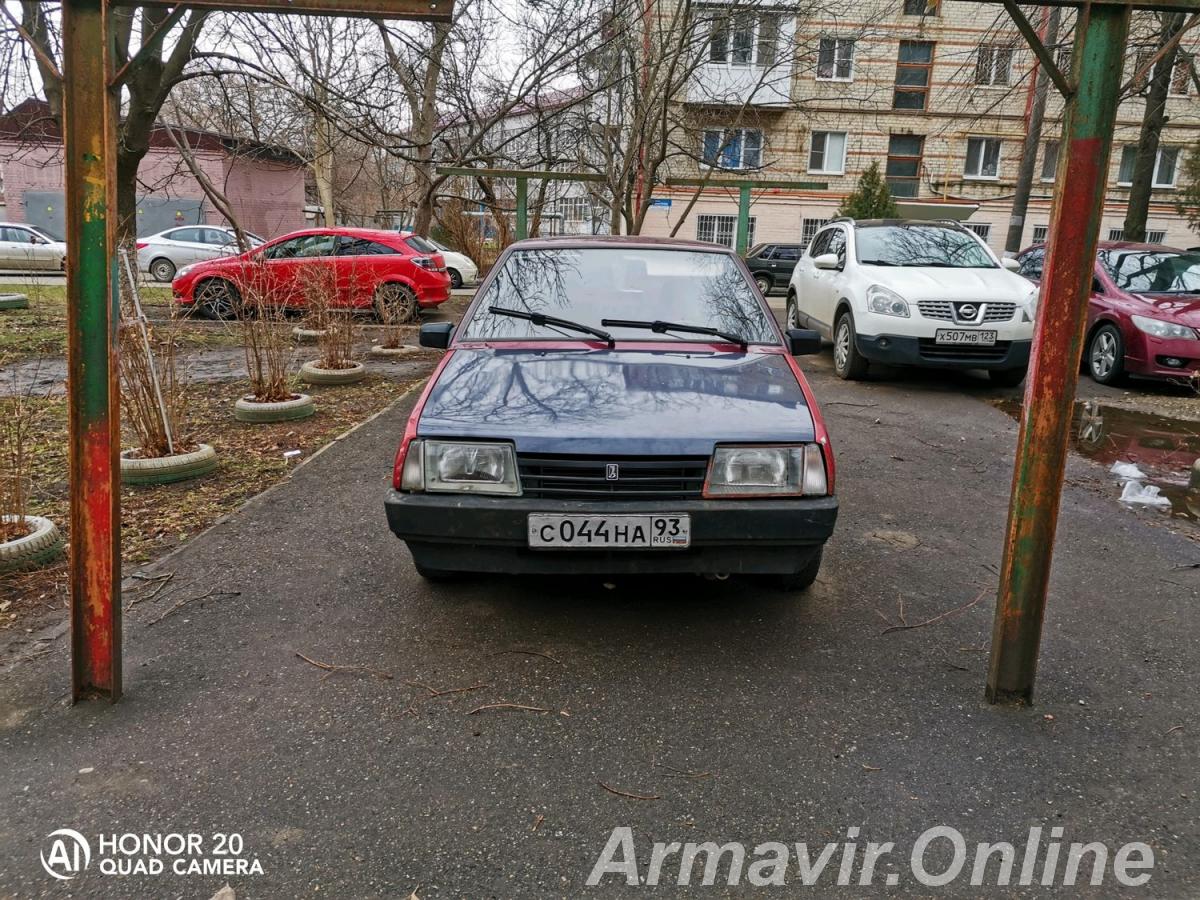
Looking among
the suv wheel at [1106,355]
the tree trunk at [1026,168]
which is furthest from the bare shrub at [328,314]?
the tree trunk at [1026,168]

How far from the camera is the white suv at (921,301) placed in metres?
8.17

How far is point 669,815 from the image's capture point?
7.70ft

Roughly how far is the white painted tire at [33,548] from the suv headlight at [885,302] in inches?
291

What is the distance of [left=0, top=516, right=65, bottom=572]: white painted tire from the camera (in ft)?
12.6

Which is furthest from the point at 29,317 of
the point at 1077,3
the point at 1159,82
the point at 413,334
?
the point at 1159,82

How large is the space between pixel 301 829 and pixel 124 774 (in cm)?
67

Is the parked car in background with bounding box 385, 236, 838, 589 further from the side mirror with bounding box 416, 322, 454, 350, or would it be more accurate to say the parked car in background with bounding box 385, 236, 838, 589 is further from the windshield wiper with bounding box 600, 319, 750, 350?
the side mirror with bounding box 416, 322, 454, 350

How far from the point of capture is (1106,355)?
9.30m

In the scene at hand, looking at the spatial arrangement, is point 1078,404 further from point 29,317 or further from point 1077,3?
point 29,317

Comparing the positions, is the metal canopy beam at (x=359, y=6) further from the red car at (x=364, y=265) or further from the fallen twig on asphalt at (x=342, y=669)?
the red car at (x=364, y=265)

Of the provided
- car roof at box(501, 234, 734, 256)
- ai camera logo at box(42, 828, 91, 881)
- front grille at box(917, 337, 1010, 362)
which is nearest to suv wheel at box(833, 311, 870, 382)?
front grille at box(917, 337, 1010, 362)

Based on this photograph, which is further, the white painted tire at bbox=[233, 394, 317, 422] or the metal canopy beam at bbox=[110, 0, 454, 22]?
the white painted tire at bbox=[233, 394, 317, 422]

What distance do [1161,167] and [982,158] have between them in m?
7.18

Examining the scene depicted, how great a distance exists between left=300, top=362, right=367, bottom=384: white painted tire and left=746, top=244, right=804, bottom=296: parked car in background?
17.1m
